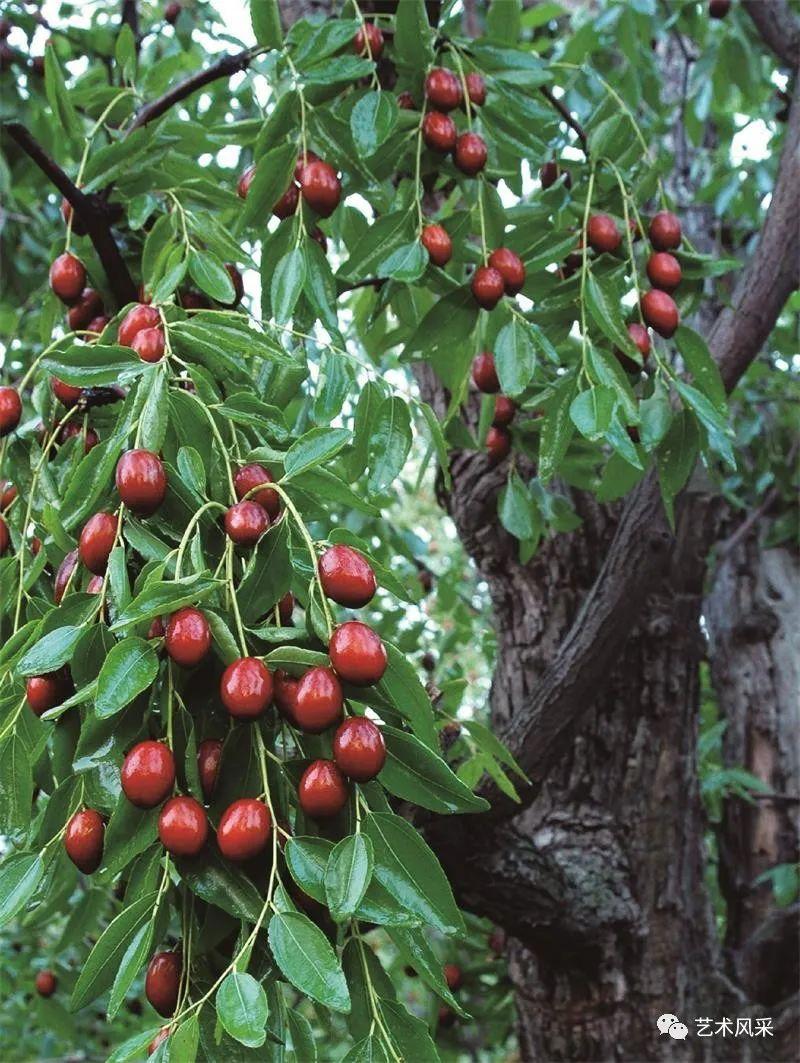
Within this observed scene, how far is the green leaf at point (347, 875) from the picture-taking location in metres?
0.86

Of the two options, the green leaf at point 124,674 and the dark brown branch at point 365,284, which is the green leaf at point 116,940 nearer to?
the green leaf at point 124,674

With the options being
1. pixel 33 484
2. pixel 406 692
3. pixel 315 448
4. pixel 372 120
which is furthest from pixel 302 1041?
pixel 372 120

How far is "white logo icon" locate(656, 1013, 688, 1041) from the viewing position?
201 cm

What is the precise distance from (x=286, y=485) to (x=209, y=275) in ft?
1.37

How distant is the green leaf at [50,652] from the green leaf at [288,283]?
0.59 m

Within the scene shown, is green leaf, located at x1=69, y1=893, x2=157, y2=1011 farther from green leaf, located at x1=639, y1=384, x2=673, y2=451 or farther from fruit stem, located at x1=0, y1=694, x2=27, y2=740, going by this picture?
green leaf, located at x1=639, y1=384, x2=673, y2=451

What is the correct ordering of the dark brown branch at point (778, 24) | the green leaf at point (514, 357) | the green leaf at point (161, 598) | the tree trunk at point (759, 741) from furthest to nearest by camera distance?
the tree trunk at point (759, 741) < the dark brown branch at point (778, 24) < the green leaf at point (514, 357) < the green leaf at point (161, 598)

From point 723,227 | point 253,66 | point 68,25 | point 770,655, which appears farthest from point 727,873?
point 68,25

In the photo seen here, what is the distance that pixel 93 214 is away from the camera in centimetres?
158

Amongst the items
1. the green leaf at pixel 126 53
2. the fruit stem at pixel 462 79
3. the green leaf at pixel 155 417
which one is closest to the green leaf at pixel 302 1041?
the green leaf at pixel 155 417

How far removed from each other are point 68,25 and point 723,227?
7.31ft

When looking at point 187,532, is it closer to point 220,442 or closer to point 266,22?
point 220,442

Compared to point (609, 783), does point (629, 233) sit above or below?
above

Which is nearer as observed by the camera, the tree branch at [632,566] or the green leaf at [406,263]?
the green leaf at [406,263]
